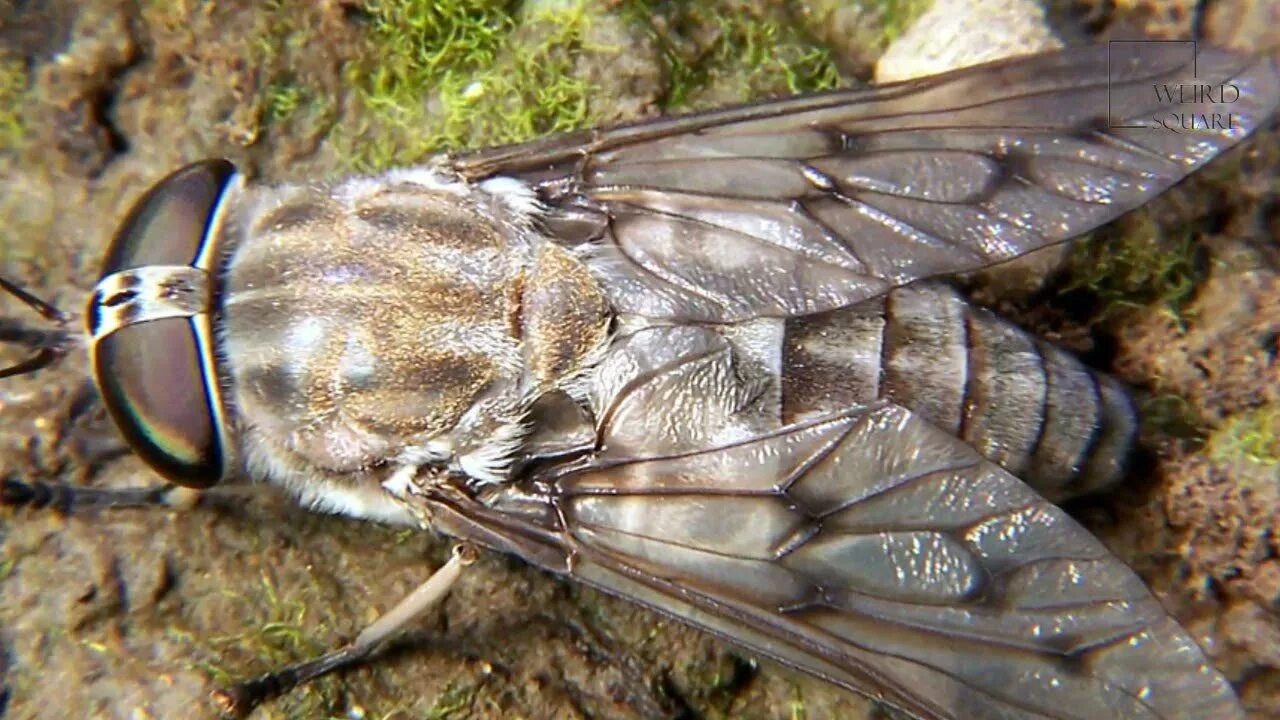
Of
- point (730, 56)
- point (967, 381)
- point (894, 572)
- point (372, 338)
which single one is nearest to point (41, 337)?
point (372, 338)

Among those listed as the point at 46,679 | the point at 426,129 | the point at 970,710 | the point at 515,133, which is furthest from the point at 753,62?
the point at 46,679

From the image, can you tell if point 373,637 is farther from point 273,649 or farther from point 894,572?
point 894,572

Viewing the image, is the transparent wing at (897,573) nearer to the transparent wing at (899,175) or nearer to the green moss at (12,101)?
the transparent wing at (899,175)

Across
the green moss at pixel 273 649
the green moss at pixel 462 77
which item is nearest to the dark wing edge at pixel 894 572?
the green moss at pixel 273 649

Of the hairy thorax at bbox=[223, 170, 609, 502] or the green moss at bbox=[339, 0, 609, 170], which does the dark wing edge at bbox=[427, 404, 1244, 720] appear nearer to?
the hairy thorax at bbox=[223, 170, 609, 502]

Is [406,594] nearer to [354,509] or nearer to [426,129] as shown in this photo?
[354,509]

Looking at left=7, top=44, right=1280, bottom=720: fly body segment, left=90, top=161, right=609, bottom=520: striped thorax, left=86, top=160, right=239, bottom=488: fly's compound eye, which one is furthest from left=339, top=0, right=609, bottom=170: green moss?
left=86, top=160, right=239, bottom=488: fly's compound eye
